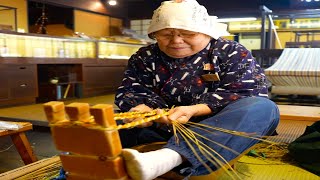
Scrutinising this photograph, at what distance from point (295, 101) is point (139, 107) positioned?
122 inches

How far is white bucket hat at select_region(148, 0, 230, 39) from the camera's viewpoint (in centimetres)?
126

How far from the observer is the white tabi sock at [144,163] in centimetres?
75

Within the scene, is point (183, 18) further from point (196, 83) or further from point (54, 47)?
point (54, 47)

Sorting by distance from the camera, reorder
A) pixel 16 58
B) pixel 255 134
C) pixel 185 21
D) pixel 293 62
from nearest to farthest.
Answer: pixel 255 134 → pixel 185 21 → pixel 293 62 → pixel 16 58

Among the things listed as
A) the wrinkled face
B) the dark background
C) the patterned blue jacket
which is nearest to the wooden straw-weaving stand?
the patterned blue jacket

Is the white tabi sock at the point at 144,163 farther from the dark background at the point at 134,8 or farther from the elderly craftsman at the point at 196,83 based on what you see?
the dark background at the point at 134,8

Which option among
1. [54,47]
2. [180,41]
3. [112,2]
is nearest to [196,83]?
[180,41]

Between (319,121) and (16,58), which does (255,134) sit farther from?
(16,58)

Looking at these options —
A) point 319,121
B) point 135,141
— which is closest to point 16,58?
point 135,141

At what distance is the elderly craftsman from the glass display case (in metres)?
3.02

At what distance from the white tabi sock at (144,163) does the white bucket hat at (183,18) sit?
58cm

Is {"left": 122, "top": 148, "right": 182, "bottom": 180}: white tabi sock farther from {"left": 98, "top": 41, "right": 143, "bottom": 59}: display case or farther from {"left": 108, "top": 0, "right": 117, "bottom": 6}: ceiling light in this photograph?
{"left": 108, "top": 0, "right": 117, "bottom": 6}: ceiling light

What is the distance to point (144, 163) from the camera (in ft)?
2.48

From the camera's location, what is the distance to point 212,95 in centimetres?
124
